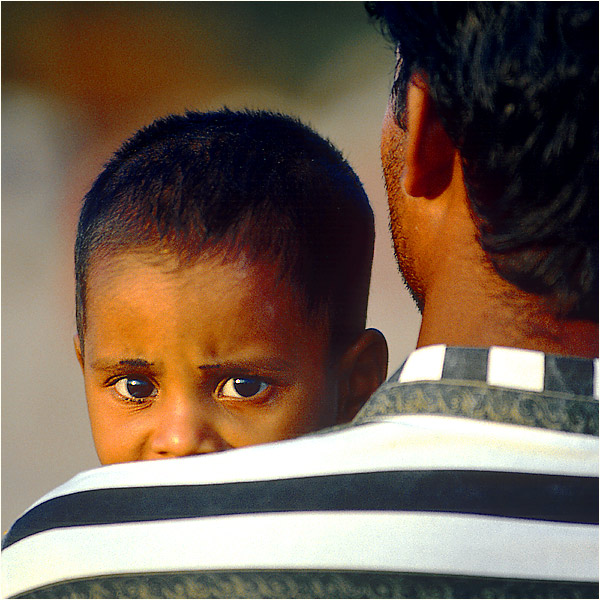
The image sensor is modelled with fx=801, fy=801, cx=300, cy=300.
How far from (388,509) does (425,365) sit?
0.51 ft

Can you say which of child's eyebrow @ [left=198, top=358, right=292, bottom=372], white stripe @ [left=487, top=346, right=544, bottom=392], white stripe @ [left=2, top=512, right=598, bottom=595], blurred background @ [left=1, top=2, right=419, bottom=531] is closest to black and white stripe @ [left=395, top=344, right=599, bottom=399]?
white stripe @ [left=487, top=346, right=544, bottom=392]

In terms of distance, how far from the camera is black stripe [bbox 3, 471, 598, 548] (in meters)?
0.69

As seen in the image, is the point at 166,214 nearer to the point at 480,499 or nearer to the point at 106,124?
the point at 480,499

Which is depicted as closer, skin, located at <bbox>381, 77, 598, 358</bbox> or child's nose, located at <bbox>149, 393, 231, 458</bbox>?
skin, located at <bbox>381, 77, 598, 358</bbox>

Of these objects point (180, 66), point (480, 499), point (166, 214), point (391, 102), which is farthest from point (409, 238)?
point (180, 66)

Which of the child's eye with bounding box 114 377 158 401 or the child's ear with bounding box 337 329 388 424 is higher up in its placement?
the child's ear with bounding box 337 329 388 424

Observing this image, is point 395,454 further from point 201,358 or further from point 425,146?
point 201,358

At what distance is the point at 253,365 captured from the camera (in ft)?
3.98

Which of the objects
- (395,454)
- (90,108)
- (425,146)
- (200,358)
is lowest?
(395,454)

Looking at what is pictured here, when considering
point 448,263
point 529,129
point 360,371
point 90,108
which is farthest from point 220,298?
point 90,108

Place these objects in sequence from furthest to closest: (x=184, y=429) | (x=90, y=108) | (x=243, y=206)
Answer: (x=90, y=108) → (x=243, y=206) → (x=184, y=429)

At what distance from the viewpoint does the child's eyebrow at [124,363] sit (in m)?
1.21

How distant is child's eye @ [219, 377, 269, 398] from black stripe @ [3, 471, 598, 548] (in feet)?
1.54

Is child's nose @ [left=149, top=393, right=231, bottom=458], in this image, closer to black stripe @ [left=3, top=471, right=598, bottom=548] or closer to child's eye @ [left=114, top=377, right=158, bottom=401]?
child's eye @ [left=114, top=377, right=158, bottom=401]
